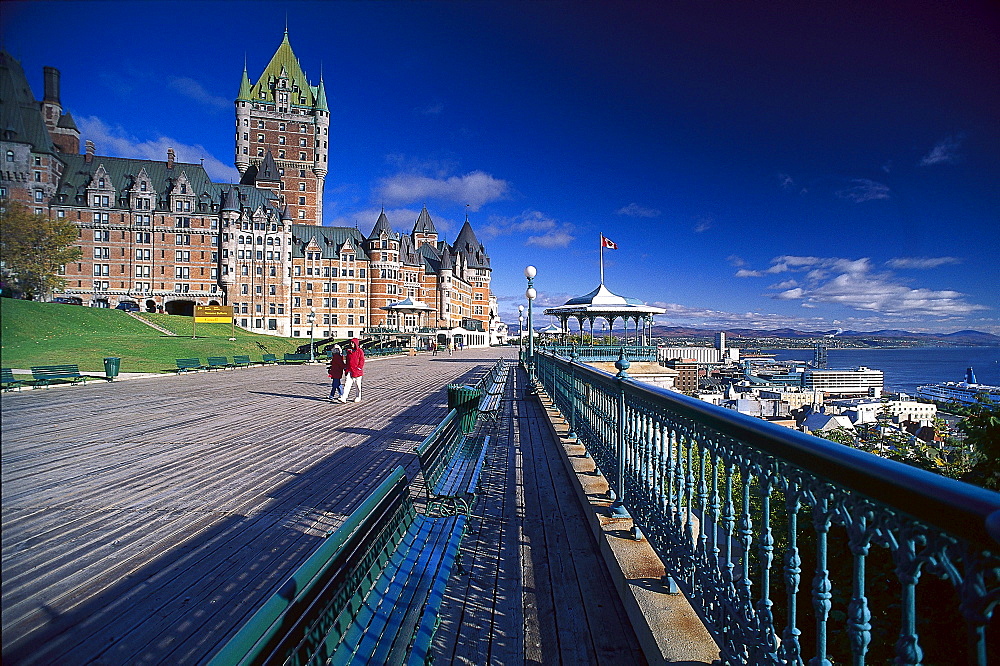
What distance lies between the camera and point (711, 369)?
213 ft

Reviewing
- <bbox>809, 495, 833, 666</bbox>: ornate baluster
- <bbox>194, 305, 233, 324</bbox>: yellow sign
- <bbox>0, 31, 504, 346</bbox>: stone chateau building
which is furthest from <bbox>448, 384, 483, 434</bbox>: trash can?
<bbox>194, 305, 233, 324</bbox>: yellow sign

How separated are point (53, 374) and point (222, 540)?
16.1 metres

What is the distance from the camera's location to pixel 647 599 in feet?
9.18

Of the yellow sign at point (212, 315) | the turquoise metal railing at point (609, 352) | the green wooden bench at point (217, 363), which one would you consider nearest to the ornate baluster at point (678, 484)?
the turquoise metal railing at point (609, 352)

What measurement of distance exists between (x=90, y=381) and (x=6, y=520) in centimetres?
2160

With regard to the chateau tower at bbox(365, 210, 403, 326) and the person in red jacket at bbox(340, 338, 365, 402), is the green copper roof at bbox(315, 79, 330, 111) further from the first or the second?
the person in red jacket at bbox(340, 338, 365, 402)

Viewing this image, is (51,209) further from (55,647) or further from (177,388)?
(177,388)

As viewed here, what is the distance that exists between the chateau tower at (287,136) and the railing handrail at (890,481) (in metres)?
86.2

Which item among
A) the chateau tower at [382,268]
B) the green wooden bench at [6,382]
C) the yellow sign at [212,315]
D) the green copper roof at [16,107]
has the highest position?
the chateau tower at [382,268]

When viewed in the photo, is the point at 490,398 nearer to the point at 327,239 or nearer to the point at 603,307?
the point at 603,307

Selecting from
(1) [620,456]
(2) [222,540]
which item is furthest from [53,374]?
(1) [620,456]

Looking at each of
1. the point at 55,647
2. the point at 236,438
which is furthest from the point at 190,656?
the point at 236,438

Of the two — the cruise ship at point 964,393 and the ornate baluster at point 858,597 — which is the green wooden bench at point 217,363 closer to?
the cruise ship at point 964,393

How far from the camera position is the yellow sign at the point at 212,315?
47750 millimetres
